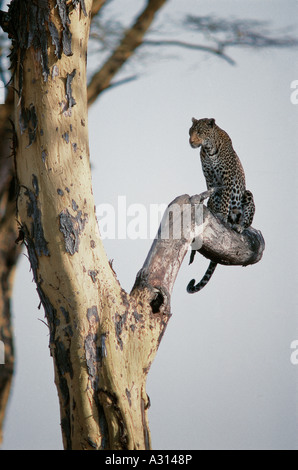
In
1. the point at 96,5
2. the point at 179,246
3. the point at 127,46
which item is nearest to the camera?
the point at 179,246

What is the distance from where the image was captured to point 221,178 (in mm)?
2379

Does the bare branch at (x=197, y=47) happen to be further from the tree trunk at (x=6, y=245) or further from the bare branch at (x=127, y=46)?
the tree trunk at (x=6, y=245)

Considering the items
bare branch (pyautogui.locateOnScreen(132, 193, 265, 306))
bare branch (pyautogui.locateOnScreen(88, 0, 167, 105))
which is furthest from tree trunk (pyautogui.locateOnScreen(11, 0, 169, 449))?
bare branch (pyautogui.locateOnScreen(88, 0, 167, 105))

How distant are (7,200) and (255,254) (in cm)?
117

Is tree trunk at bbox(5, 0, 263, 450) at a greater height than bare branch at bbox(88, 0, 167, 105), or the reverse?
bare branch at bbox(88, 0, 167, 105)

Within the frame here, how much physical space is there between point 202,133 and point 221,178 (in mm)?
200

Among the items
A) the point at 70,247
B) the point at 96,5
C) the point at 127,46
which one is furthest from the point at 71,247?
the point at 127,46

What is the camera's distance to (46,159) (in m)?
1.57

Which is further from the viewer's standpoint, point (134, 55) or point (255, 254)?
point (134, 55)

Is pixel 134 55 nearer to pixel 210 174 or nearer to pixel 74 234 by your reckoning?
pixel 210 174

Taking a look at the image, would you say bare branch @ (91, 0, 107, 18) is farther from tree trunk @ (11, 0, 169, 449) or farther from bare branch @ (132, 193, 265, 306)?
bare branch @ (132, 193, 265, 306)

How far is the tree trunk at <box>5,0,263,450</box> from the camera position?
5.08 ft

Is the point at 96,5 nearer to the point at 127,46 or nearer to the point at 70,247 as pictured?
the point at 127,46
